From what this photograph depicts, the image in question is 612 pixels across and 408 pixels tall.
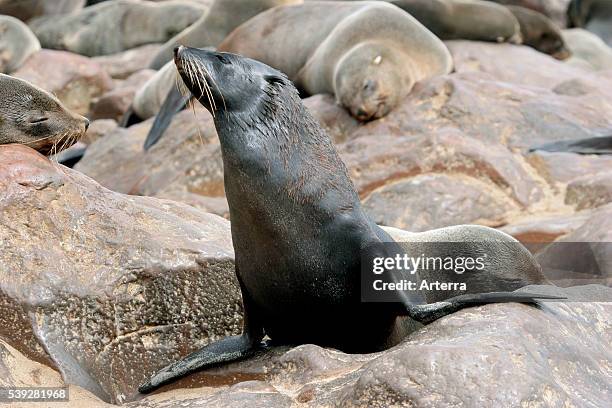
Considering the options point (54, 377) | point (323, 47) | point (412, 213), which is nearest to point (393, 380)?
point (54, 377)

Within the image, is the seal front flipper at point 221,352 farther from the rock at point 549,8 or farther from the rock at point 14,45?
the rock at point 549,8

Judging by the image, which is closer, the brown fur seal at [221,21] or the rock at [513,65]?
the rock at [513,65]

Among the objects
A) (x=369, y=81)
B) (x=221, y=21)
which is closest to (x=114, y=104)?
(x=221, y=21)

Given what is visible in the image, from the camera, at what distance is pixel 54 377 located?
166 inches

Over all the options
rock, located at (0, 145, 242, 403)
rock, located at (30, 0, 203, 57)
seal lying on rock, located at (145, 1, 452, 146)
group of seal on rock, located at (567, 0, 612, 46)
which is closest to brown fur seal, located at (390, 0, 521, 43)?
seal lying on rock, located at (145, 1, 452, 146)

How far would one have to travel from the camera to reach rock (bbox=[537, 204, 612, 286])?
21.0 feet

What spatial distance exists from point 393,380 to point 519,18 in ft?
36.1

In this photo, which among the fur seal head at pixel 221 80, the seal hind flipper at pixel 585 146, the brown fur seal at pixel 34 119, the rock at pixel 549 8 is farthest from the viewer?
the rock at pixel 549 8

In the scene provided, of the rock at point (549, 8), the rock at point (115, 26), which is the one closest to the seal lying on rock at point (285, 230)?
the rock at point (115, 26)

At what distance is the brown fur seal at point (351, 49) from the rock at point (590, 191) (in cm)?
178

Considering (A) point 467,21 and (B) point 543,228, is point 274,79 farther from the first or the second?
(A) point 467,21

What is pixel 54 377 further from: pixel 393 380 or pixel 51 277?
pixel 393 380

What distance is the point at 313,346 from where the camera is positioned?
13.6 feet

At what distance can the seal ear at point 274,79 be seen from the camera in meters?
4.69
